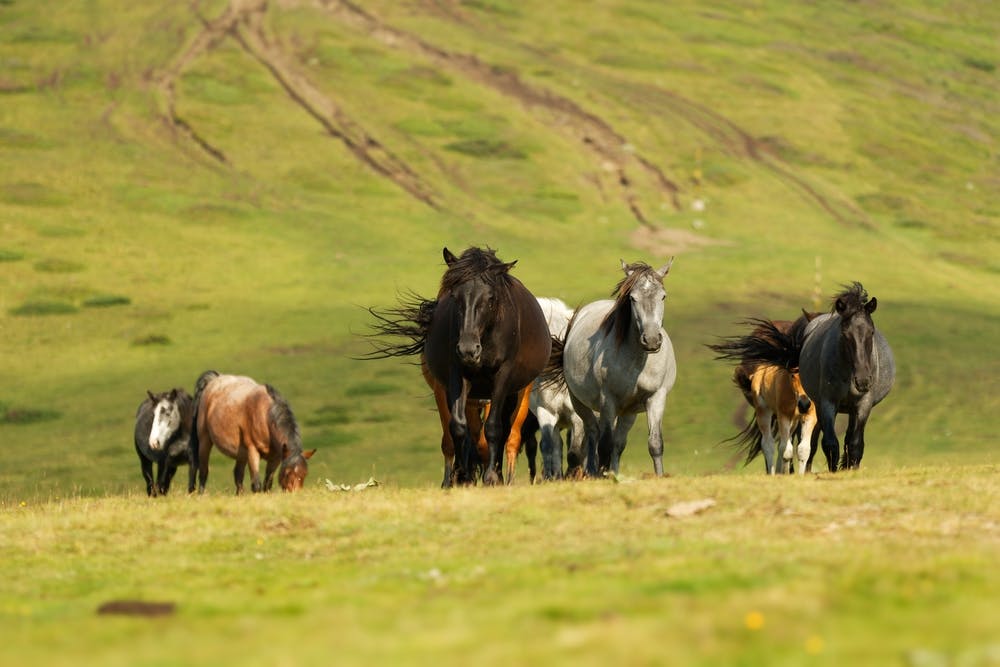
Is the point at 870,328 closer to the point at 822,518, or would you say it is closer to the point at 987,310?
the point at 822,518

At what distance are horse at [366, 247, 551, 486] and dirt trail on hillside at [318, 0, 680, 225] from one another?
64436 mm

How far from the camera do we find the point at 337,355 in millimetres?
53281

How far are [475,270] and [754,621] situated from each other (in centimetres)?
1045

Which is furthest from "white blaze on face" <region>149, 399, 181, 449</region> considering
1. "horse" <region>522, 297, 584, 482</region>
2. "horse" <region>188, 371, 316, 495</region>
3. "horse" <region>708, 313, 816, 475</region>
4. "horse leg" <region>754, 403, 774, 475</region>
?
"horse leg" <region>754, 403, 774, 475</region>

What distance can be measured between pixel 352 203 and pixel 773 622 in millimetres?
73846

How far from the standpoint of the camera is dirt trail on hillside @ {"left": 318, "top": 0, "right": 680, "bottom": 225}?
9094 centimetres

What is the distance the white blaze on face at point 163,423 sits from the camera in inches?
1037

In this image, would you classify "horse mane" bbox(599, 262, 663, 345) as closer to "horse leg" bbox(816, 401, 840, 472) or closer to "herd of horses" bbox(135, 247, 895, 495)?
"herd of horses" bbox(135, 247, 895, 495)

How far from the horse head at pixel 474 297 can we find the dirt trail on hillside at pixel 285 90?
64378mm

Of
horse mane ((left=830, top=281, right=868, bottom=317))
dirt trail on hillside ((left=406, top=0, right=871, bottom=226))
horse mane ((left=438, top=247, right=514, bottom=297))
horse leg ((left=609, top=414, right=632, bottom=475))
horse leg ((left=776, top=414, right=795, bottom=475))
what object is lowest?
horse leg ((left=776, top=414, right=795, bottom=475))

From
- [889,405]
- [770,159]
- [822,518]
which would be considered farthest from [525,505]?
[770,159]

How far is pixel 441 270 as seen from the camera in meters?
68.4

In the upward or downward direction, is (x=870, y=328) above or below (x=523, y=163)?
below

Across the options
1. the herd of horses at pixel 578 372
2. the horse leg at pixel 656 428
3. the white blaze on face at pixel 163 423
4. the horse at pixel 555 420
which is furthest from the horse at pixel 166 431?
the horse leg at pixel 656 428
